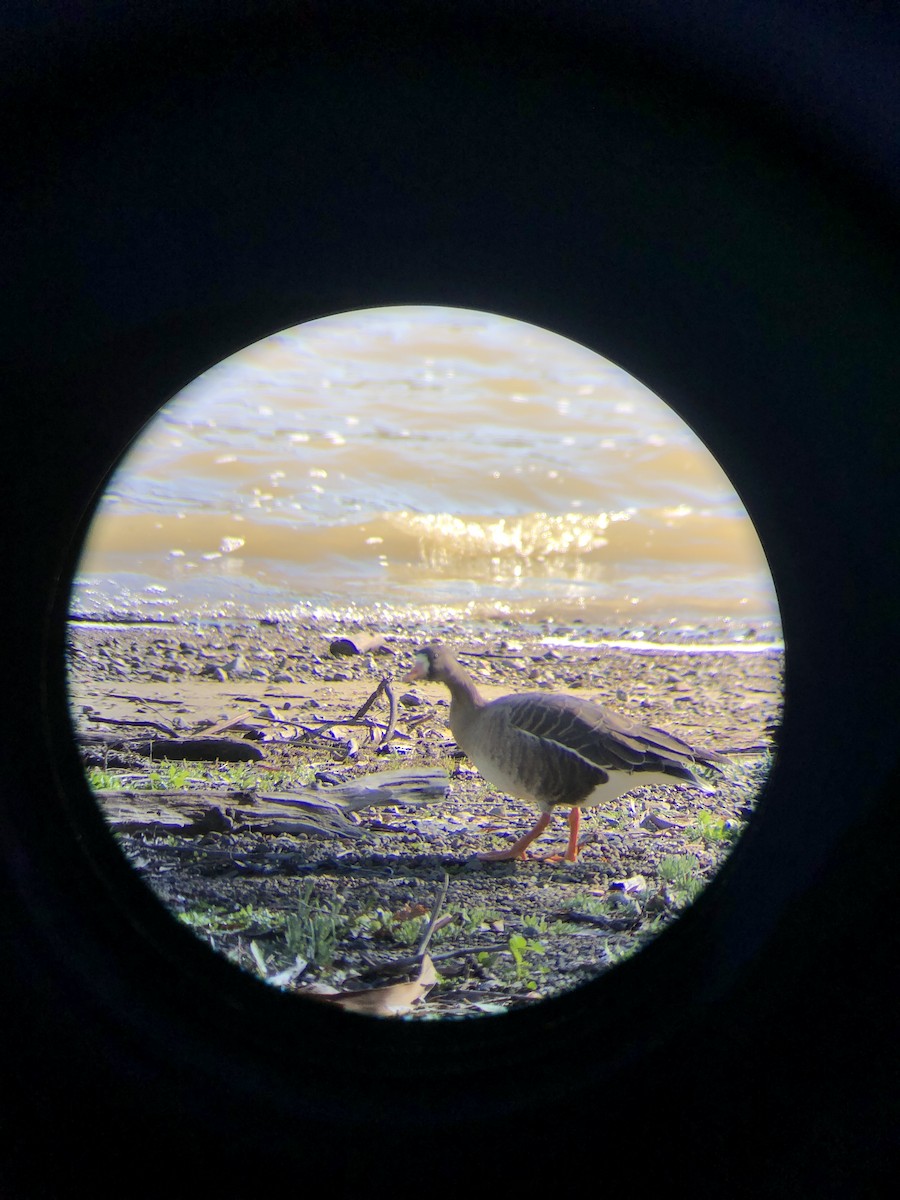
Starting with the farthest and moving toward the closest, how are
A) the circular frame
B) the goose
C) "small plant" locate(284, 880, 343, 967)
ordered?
the goose < "small plant" locate(284, 880, 343, 967) < the circular frame

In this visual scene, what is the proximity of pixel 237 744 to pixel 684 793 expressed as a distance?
166 centimetres

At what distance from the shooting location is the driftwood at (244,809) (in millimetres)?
2619

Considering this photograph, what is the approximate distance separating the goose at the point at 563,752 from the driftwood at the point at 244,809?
17.0 inches

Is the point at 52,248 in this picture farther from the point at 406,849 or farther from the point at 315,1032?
the point at 406,849

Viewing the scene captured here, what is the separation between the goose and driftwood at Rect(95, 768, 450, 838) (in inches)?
17.0

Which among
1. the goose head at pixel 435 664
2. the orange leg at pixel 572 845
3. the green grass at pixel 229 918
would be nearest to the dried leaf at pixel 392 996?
the green grass at pixel 229 918

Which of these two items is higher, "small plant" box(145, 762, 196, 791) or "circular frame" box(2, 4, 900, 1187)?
"circular frame" box(2, 4, 900, 1187)

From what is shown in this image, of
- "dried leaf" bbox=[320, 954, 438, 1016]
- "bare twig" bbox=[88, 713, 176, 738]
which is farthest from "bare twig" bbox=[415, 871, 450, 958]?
"bare twig" bbox=[88, 713, 176, 738]

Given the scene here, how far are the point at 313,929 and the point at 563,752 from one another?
911 millimetres

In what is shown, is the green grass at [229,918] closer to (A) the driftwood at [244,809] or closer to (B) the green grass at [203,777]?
(A) the driftwood at [244,809]

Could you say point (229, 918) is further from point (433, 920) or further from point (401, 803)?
point (401, 803)

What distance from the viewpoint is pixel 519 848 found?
2.88 m

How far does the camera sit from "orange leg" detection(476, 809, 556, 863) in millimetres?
2824

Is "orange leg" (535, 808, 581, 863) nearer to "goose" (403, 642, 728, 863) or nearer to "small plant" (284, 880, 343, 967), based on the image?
"goose" (403, 642, 728, 863)
